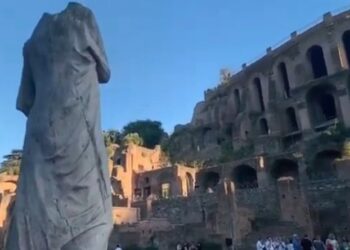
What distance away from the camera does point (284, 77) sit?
4569 cm

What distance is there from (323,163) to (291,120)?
9.98m

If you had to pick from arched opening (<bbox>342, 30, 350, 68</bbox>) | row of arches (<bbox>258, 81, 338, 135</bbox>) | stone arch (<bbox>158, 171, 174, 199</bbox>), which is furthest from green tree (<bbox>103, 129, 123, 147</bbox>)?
arched opening (<bbox>342, 30, 350, 68</bbox>)

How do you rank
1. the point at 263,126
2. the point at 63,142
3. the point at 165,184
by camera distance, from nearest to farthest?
the point at 63,142 → the point at 165,184 → the point at 263,126

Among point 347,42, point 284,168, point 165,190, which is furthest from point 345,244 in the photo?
point 347,42

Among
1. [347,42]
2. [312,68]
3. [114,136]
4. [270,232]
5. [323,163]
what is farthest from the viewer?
[114,136]

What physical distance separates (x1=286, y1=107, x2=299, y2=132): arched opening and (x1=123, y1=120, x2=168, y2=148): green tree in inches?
Result: 1016

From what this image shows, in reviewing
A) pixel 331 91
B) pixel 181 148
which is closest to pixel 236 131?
pixel 181 148

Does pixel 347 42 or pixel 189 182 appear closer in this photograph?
pixel 189 182

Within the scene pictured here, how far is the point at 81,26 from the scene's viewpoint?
4297 millimetres

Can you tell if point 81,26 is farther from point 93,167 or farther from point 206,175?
point 206,175

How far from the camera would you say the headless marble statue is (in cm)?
365

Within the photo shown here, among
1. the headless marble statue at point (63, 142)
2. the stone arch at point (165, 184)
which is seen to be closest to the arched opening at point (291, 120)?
the stone arch at point (165, 184)

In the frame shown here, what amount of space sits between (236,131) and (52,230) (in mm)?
42802

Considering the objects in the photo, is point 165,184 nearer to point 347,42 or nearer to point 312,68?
point 312,68
